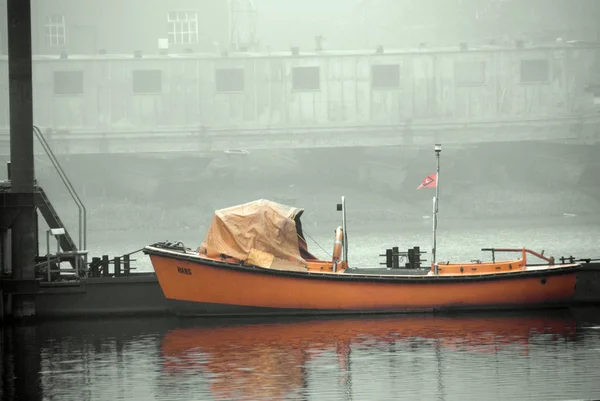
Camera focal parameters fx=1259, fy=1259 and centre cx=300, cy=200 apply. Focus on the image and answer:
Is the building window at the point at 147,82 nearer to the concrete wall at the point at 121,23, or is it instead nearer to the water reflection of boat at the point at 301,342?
the concrete wall at the point at 121,23

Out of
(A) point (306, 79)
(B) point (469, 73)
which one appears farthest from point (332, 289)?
(B) point (469, 73)

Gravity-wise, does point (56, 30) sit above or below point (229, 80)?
above

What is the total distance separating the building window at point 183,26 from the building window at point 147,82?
1125cm

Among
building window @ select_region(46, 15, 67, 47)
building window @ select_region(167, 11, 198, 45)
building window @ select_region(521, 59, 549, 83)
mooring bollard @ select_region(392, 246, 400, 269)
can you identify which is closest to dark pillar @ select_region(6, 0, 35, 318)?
mooring bollard @ select_region(392, 246, 400, 269)

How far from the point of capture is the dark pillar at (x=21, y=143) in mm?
25734

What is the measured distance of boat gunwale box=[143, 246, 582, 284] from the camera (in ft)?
84.9

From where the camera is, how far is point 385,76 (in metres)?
82.1

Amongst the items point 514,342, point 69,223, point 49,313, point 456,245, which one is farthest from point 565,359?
point 69,223

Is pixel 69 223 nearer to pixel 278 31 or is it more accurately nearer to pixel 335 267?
pixel 278 31

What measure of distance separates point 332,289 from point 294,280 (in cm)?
86

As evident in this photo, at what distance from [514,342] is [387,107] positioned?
58916 millimetres

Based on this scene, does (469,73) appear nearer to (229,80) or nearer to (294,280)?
(229,80)

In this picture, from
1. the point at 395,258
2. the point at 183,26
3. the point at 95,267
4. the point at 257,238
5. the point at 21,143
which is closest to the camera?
the point at 21,143

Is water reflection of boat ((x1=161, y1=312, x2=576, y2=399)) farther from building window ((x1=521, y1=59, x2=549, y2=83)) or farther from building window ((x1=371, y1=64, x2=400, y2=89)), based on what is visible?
building window ((x1=521, y1=59, x2=549, y2=83))
